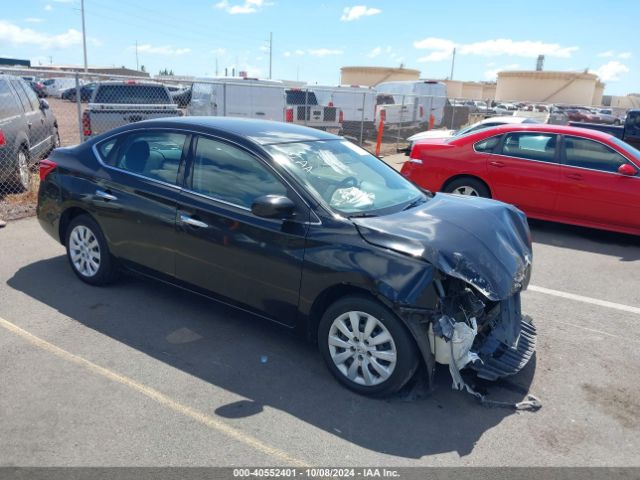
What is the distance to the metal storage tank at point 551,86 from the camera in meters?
70.2

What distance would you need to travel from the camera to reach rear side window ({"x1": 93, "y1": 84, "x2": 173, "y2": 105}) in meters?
11.7

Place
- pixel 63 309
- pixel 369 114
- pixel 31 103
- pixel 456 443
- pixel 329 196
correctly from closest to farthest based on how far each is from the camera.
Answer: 1. pixel 456 443
2. pixel 329 196
3. pixel 63 309
4. pixel 31 103
5. pixel 369 114

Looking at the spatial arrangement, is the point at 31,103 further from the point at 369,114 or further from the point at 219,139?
the point at 369,114

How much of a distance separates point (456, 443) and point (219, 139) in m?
2.73

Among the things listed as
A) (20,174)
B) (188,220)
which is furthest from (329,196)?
(20,174)

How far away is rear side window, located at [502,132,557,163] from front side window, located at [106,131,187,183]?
5323 millimetres

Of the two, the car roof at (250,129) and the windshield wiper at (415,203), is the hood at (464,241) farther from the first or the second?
the car roof at (250,129)

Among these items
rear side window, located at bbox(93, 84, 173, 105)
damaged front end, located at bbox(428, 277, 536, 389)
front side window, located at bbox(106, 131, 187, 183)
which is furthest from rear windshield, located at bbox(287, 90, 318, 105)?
damaged front end, located at bbox(428, 277, 536, 389)

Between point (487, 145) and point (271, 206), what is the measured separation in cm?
555

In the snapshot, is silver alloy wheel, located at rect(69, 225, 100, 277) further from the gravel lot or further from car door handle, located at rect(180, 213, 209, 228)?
car door handle, located at rect(180, 213, 209, 228)

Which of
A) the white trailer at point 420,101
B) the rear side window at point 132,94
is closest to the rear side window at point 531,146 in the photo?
the rear side window at point 132,94

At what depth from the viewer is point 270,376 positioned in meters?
3.76

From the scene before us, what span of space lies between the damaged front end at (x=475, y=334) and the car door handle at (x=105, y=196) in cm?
294

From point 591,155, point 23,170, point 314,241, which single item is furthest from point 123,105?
point 314,241
